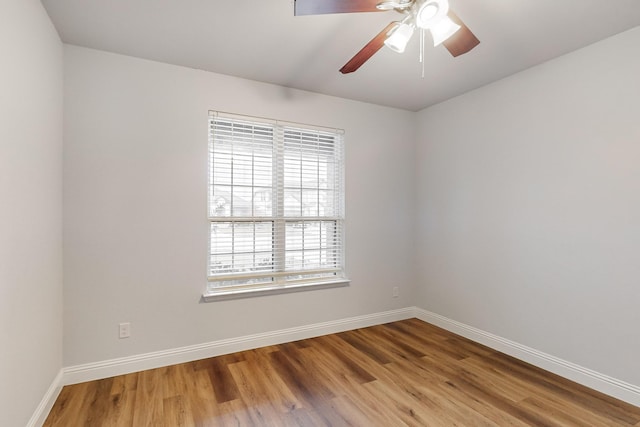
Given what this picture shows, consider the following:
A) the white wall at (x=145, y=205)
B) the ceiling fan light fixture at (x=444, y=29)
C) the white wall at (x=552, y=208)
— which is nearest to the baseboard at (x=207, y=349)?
the white wall at (x=145, y=205)

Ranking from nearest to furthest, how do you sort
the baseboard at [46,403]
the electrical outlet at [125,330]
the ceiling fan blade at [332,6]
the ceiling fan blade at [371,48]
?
the ceiling fan blade at [332,6], the ceiling fan blade at [371,48], the baseboard at [46,403], the electrical outlet at [125,330]

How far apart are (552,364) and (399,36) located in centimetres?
274

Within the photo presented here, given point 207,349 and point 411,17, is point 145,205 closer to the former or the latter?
point 207,349

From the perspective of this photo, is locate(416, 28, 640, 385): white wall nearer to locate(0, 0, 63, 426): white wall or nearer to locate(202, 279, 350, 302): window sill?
locate(202, 279, 350, 302): window sill

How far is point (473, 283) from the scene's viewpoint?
321cm

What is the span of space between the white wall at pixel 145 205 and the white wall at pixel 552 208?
1.58m

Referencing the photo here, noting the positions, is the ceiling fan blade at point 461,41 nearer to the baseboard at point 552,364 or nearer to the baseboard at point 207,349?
the baseboard at point 552,364

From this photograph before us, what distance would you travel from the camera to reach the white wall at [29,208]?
1492 millimetres

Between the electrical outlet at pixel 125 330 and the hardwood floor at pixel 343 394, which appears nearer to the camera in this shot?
the hardwood floor at pixel 343 394

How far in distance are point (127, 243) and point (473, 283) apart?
3.22 m

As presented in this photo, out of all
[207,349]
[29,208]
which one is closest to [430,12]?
[29,208]

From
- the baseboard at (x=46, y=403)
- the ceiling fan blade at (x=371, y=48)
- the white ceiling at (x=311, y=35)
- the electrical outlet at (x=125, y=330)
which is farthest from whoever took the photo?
the electrical outlet at (x=125, y=330)

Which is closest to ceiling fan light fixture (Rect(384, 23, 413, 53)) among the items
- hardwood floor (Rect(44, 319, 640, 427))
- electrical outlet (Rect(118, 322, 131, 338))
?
hardwood floor (Rect(44, 319, 640, 427))

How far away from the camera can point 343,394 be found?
7.29 feet
